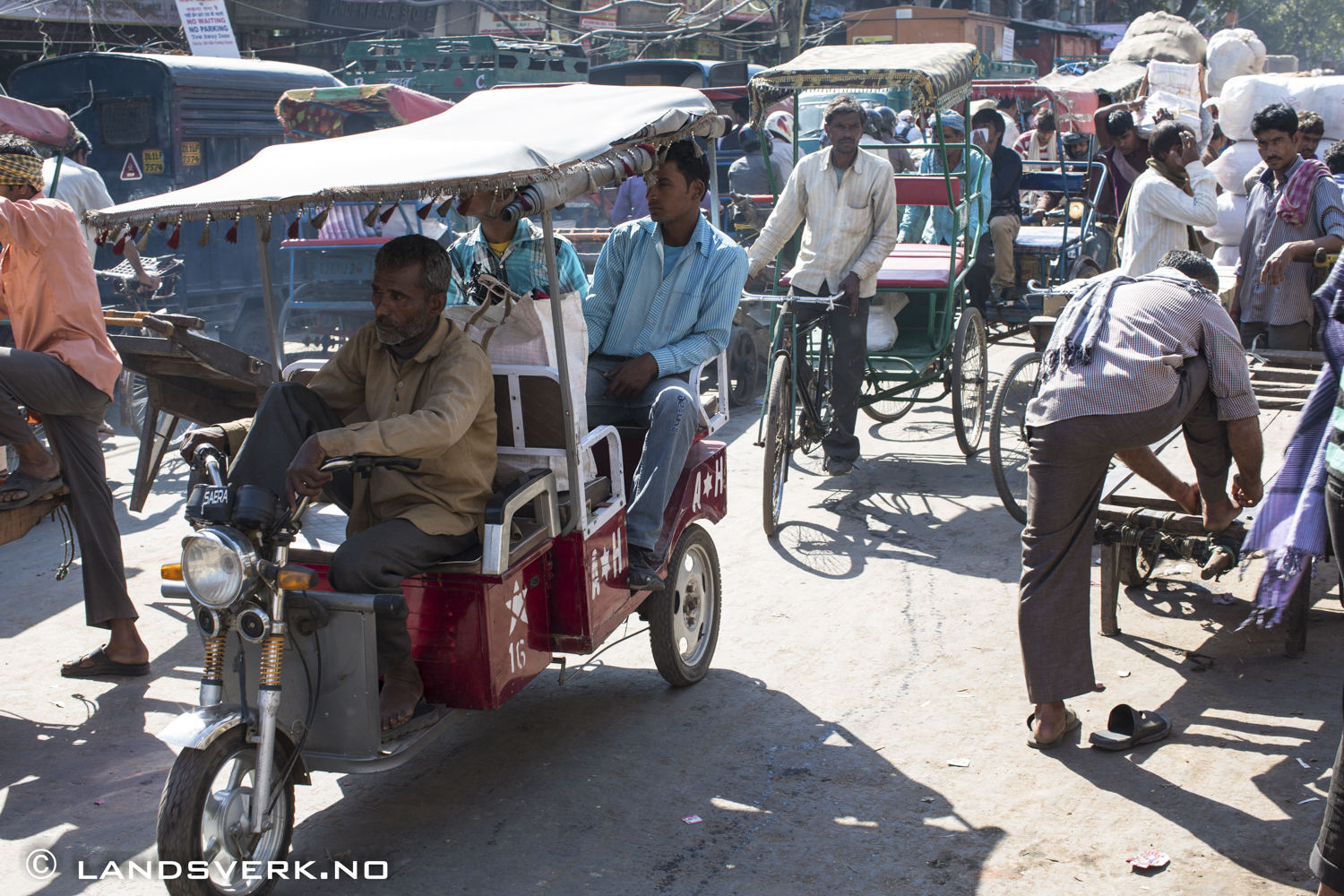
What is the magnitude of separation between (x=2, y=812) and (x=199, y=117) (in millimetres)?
9371

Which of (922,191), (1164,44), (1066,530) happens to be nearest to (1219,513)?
(1066,530)

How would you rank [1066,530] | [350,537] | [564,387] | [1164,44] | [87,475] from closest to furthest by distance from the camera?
[350,537] → [564,387] → [1066,530] → [87,475] → [1164,44]

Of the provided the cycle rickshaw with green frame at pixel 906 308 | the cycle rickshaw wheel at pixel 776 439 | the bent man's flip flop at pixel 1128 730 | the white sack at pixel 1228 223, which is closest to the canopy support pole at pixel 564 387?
the bent man's flip flop at pixel 1128 730

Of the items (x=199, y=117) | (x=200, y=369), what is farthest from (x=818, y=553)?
(x=199, y=117)

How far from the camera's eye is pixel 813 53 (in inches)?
314

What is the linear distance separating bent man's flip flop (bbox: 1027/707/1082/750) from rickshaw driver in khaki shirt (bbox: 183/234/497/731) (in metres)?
1.99

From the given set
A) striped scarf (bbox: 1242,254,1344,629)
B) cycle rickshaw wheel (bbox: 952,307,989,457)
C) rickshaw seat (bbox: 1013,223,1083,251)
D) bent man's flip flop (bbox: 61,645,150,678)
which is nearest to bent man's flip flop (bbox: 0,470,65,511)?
bent man's flip flop (bbox: 61,645,150,678)

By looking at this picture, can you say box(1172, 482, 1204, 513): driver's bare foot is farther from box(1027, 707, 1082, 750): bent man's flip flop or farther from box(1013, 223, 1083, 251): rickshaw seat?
box(1013, 223, 1083, 251): rickshaw seat

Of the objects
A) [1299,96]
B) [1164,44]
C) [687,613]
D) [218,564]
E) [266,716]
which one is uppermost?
[1164,44]

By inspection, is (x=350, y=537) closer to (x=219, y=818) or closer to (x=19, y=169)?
(x=219, y=818)

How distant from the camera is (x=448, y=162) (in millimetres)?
3088

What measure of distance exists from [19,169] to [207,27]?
523 inches

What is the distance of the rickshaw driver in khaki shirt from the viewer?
3.13 meters

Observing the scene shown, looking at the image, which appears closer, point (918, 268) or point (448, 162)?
point (448, 162)
